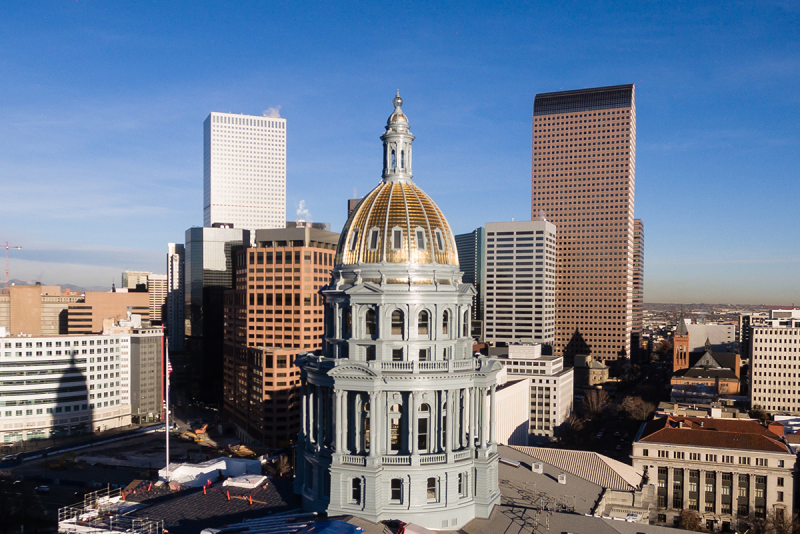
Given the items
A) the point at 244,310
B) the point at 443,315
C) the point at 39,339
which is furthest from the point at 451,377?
the point at 39,339

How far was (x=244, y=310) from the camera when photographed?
645ft

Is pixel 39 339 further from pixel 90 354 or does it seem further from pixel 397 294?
pixel 397 294

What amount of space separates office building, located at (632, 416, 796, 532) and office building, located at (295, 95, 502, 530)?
222 ft

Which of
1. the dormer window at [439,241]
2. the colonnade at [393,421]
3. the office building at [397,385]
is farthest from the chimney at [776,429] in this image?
the dormer window at [439,241]

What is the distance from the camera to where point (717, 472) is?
11869 centimetres

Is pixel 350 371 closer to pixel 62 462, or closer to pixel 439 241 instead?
pixel 439 241

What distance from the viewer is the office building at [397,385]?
60781 mm

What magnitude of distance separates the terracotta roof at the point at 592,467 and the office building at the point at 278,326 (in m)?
98.9

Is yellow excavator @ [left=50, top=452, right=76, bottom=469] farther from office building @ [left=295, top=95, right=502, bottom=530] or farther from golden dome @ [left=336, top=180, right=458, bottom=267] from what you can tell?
golden dome @ [left=336, top=180, right=458, bottom=267]

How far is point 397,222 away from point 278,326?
12837 cm

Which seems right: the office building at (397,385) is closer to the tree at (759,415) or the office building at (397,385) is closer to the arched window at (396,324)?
the arched window at (396,324)

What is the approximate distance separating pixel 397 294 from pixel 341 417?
12.2 m

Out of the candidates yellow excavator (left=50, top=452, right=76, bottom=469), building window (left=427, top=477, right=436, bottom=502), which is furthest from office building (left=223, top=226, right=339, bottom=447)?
building window (left=427, top=477, right=436, bottom=502)

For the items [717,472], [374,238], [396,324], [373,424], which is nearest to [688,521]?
[717,472]
